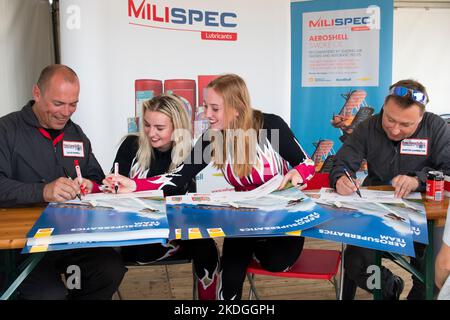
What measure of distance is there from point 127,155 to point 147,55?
142cm

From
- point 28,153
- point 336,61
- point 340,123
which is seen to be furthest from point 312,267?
point 336,61

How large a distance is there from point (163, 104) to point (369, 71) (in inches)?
106

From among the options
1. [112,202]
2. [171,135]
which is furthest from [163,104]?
[112,202]

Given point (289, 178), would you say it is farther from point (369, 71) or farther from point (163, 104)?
point (369, 71)

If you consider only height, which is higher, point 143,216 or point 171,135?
point 171,135

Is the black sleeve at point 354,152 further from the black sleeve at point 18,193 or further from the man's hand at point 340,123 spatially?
the man's hand at point 340,123

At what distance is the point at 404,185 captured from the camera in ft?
6.33

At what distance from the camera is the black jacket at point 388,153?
85.0 inches

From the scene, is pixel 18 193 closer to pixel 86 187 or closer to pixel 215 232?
pixel 86 187

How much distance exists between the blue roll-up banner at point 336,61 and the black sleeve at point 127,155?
8.25ft

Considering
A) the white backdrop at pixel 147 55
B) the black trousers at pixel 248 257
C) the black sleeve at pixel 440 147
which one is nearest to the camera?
the black trousers at pixel 248 257

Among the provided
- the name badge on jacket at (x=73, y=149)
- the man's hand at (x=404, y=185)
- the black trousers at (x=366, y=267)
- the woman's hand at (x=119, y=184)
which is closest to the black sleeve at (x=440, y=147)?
the man's hand at (x=404, y=185)

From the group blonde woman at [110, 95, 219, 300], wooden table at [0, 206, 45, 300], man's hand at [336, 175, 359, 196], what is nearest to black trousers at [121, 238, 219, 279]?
blonde woman at [110, 95, 219, 300]

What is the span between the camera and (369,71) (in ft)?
14.2
